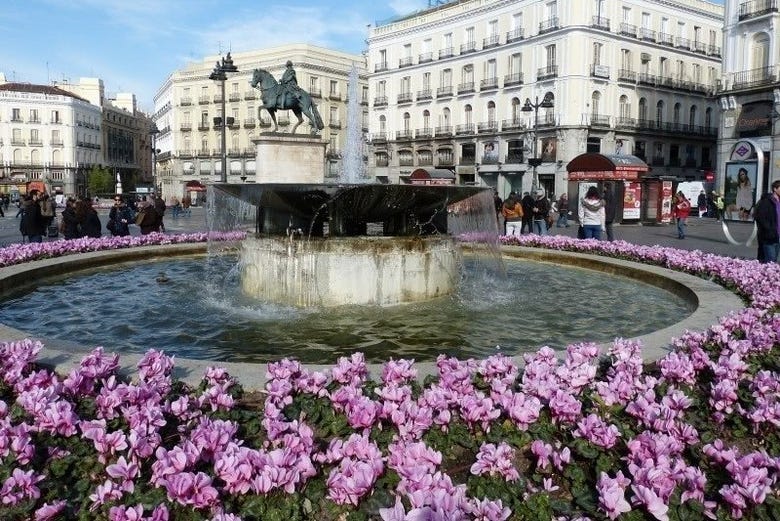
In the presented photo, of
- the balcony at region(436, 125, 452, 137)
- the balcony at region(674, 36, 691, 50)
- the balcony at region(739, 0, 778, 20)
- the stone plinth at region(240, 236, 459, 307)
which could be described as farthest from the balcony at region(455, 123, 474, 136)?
the stone plinth at region(240, 236, 459, 307)

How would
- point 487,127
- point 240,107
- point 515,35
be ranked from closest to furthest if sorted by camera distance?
point 515,35
point 487,127
point 240,107

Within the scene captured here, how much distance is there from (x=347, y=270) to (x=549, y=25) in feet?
144

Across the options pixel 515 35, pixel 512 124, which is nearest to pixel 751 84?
pixel 512 124

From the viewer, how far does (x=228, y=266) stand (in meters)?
11.6

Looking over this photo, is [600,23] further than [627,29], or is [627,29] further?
[627,29]

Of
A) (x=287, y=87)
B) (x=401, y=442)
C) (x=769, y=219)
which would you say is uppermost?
(x=287, y=87)

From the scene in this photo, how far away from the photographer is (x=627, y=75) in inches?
1885

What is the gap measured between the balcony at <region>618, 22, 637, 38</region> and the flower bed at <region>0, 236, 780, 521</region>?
4817cm

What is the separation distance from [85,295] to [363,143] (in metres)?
56.3

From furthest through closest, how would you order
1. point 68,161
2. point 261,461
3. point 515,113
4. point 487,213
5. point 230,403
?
point 68,161 → point 515,113 → point 487,213 → point 230,403 → point 261,461

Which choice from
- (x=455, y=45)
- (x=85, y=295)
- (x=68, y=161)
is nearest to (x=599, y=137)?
(x=455, y=45)

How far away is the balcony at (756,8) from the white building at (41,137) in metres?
76.4

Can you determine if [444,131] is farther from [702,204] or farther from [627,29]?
[702,204]

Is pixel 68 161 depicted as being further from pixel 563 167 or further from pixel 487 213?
pixel 487 213
